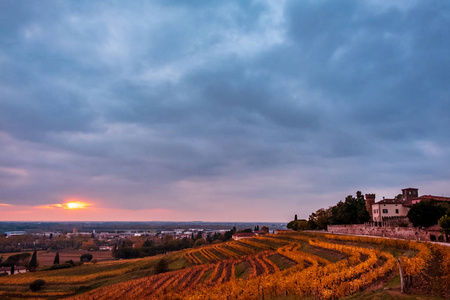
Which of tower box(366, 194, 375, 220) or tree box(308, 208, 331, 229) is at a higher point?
tower box(366, 194, 375, 220)

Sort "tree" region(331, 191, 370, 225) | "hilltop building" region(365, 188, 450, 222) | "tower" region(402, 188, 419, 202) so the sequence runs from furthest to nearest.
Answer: "tower" region(402, 188, 419, 202) → "tree" region(331, 191, 370, 225) → "hilltop building" region(365, 188, 450, 222)

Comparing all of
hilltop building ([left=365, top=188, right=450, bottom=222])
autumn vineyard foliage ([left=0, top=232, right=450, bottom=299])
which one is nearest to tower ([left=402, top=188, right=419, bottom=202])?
hilltop building ([left=365, top=188, right=450, bottom=222])

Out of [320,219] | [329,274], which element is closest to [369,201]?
[320,219]

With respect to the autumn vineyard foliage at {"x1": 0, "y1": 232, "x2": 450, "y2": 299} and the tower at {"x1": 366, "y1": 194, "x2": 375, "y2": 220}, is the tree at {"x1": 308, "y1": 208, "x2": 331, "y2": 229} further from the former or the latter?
the autumn vineyard foliage at {"x1": 0, "y1": 232, "x2": 450, "y2": 299}

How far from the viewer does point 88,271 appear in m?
86.1

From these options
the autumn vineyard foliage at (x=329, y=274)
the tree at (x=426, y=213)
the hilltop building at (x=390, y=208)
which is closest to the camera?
the autumn vineyard foliage at (x=329, y=274)

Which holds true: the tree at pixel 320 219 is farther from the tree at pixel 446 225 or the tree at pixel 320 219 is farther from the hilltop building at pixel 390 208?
the tree at pixel 446 225

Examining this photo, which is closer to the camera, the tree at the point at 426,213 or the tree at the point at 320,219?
the tree at the point at 426,213

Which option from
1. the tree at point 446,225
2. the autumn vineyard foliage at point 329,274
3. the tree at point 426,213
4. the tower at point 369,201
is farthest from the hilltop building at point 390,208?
the tree at point 446,225

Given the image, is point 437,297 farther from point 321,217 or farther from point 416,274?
point 321,217

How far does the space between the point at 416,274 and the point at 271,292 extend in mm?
10752

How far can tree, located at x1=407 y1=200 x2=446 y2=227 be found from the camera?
2451 inches

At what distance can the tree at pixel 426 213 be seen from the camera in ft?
204

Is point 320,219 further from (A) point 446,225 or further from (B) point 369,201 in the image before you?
(A) point 446,225
